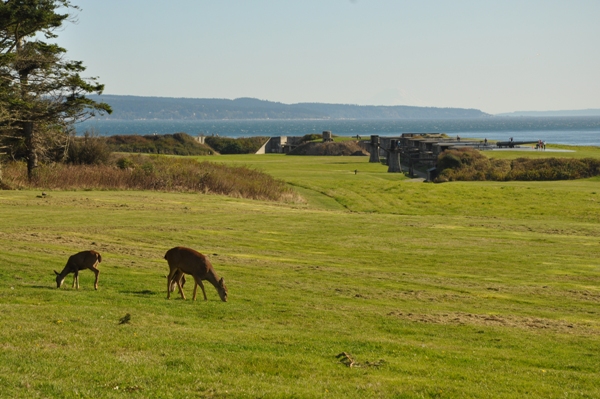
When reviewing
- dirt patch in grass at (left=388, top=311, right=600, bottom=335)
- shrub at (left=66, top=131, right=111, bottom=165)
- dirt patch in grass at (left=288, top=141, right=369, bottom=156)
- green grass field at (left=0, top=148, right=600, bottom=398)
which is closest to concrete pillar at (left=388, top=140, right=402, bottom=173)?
dirt patch in grass at (left=288, top=141, right=369, bottom=156)

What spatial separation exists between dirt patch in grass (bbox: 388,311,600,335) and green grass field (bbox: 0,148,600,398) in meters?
0.08

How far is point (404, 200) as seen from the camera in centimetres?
5594

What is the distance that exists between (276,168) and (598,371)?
66.0 metres

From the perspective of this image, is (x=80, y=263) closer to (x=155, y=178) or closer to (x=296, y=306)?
(x=296, y=306)

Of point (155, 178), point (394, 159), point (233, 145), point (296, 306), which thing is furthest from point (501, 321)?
point (233, 145)

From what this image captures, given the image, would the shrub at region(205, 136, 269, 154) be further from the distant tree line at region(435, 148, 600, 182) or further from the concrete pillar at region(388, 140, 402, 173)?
the distant tree line at region(435, 148, 600, 182)

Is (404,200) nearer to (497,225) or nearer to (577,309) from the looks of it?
(497,225)

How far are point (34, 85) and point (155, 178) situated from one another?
10393 mm

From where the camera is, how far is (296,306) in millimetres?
18594

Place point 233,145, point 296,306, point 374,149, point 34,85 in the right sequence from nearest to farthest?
1. point 296,306
2. point 34,85
3. point 374,149
4. point 233,145

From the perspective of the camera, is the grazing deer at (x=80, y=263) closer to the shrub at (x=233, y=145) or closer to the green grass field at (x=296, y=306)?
the green grass field at (x=296, y=306)

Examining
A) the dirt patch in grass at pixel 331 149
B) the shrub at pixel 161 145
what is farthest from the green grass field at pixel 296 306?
the dirt patch in grass at pixel 331 149

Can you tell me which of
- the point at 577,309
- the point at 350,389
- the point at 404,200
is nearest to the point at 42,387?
the point at 350,389

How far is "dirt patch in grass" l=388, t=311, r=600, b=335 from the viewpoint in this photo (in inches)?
709
